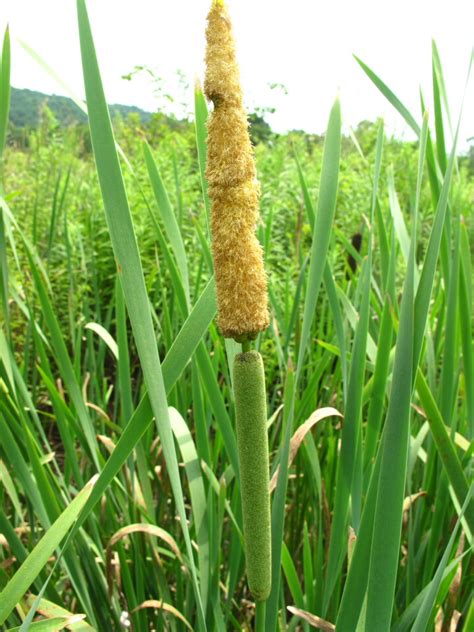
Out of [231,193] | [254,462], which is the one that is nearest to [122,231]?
[231,193]

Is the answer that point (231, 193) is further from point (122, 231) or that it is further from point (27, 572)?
point (27, 572)

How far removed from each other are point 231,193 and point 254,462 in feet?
0.67

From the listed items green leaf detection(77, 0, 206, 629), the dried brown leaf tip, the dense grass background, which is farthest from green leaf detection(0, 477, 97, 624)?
the dried brown leaf tip

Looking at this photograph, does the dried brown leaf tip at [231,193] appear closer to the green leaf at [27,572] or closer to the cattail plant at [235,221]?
the cattail plant at [235,221]

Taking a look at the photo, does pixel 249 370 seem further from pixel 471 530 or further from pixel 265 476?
pixel 471 530

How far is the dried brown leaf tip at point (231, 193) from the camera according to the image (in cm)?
45

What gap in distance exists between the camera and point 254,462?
0.50 m

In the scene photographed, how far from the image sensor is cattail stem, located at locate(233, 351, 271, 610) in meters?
0.48

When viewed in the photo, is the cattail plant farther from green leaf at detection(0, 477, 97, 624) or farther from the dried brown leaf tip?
green leaf at detection(0, 477, 97, 624)

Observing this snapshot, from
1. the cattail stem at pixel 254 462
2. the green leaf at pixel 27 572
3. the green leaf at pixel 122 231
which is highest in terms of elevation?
the green leaf at pixel 122 231

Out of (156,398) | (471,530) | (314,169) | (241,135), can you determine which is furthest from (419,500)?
(314,169)

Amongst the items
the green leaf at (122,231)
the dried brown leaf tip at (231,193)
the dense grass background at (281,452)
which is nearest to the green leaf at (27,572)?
the dense grass background at (281,452)

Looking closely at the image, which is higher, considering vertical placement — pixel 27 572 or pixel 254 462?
pixel 254 462

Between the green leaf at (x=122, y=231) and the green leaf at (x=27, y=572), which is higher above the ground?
the green leaf at (x=122, y=231)
